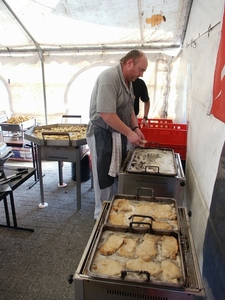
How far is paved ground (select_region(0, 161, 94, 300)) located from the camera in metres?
1.53

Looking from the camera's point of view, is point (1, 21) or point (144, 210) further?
point (1, 21)

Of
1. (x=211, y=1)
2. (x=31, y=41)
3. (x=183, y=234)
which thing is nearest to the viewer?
(x=183, y=234)

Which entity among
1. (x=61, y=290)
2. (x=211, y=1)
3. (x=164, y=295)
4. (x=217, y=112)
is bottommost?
(x=61, y=290)

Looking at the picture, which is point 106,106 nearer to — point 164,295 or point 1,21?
point 164,295

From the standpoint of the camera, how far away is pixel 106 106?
1.52 meters

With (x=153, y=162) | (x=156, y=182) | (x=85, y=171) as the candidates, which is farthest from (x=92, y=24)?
(x=156, y=182)

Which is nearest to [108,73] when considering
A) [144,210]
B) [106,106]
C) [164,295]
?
[106,106]

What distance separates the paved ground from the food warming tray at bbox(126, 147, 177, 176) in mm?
942

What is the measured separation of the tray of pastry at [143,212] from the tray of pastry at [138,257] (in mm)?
44

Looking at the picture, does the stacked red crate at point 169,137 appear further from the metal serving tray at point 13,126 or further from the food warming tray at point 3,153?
the metal serving tray at point 13,126

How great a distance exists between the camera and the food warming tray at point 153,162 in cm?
138

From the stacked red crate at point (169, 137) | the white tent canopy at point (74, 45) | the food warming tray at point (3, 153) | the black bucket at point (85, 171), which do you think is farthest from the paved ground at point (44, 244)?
the white tent canopy at point (74, 45)

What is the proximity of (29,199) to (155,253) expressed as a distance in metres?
2.25

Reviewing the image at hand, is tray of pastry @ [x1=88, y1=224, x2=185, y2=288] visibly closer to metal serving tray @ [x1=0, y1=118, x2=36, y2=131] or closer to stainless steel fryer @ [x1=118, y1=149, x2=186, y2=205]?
stainless steel fryer @ [x1=118, y1=149, x2=186, y2=205]
